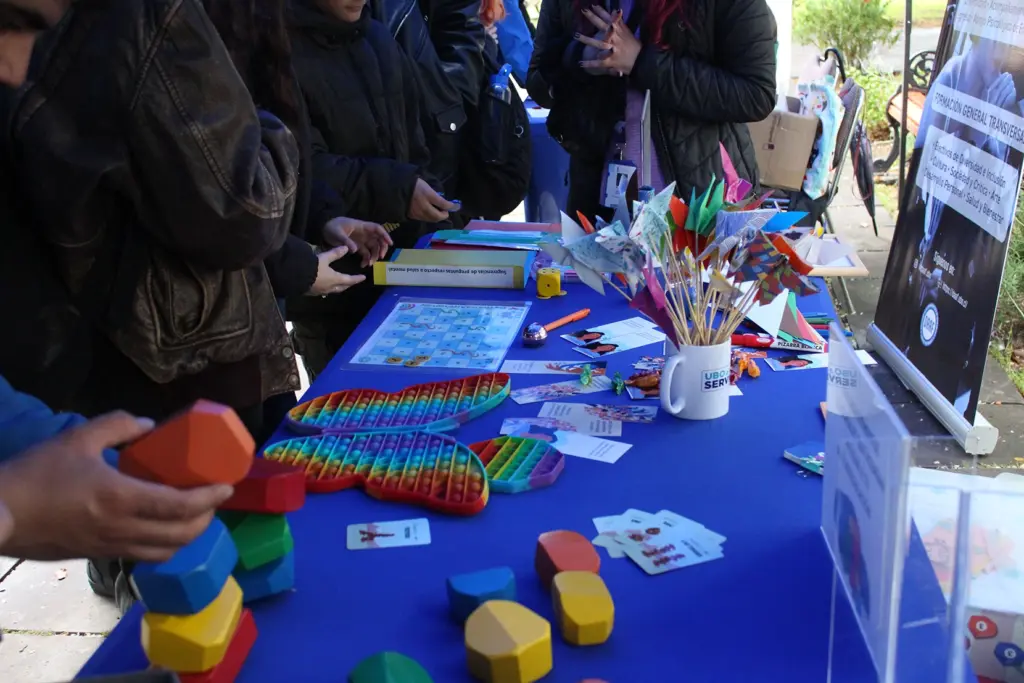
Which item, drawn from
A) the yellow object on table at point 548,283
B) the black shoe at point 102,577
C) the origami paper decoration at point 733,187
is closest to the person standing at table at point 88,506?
the origami paper decoration at point 733,187

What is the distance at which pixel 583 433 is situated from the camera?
4.65 feet

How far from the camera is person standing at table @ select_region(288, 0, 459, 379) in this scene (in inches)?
85.1

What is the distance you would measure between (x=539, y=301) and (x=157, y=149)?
1023 mm

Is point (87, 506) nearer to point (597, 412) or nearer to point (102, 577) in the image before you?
point (597, 412)

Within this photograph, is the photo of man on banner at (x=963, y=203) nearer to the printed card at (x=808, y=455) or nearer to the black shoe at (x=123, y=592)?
the printed card at (x=808, y=455)

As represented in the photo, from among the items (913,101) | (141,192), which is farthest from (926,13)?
(141,192)

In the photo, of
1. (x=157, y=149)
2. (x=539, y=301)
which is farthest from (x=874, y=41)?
(x=157, y=149)

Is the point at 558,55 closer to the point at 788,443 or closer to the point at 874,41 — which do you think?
the point at 788,443

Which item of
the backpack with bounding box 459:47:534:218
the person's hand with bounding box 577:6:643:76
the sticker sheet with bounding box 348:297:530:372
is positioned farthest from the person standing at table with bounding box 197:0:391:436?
the backpack with bounding box 459:47:534:218

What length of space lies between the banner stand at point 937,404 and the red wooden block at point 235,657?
1.88m

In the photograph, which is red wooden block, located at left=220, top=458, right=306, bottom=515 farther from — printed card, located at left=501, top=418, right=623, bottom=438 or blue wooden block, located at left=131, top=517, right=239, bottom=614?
printed card, located at left=501, top=418, right=623, bottom=438

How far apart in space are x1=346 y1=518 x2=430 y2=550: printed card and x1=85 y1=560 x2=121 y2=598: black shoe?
1.44m

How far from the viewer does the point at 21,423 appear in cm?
93

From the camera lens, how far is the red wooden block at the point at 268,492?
3.15 feet
